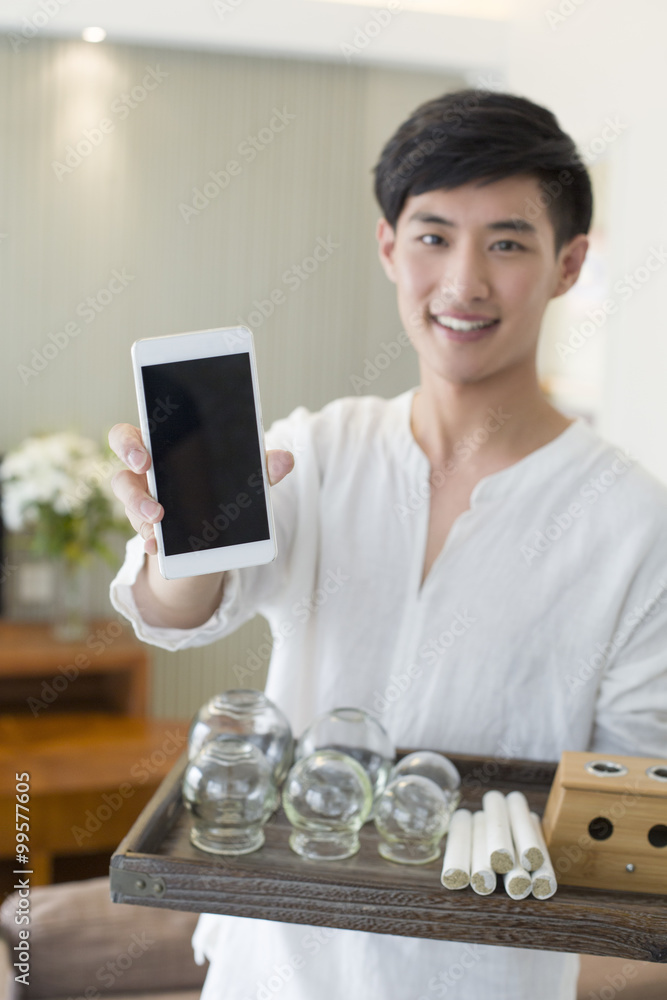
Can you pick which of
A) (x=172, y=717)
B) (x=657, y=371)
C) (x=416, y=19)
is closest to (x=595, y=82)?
(x=657, y=371)

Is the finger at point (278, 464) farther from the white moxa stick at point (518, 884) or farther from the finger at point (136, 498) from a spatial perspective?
the white moxa stick at point (518, 884)

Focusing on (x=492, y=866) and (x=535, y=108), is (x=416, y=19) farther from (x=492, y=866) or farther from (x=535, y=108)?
(x=492, y=866)

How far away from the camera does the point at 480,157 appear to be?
1028 mm

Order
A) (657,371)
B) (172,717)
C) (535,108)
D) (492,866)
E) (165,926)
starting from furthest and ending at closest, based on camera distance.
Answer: (172,717)
(657,371)
(165,926)
(535,108)
(492,866)

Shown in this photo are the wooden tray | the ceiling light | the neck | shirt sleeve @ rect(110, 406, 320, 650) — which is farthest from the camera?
the ceiling light

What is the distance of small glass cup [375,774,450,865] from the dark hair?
2.06 ft

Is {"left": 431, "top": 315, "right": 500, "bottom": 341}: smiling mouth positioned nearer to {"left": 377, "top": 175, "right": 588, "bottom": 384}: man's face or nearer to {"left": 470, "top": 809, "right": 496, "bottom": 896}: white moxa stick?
{"left": 377, "top": 175, "right": 588, "bottom": 384}: man's face

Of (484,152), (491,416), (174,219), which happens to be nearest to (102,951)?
(491,416)

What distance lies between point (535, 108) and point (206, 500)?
23.7 inches

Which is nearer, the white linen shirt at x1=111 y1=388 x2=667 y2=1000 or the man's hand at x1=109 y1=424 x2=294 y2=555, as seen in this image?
the man's hand at x1=109 y1=424 x2=294 y2=555

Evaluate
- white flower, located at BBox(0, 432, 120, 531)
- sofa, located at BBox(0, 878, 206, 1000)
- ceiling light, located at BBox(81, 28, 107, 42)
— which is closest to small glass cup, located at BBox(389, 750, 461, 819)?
sofa, located at BBox(0, 878, 206, 1000)

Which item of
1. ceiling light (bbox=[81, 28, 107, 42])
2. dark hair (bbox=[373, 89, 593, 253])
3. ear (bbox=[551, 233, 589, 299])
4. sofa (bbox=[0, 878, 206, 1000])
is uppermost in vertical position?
ceiling light (bbox=[81, 28, 107, 42])

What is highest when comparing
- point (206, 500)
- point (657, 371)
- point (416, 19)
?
point (416, 19)

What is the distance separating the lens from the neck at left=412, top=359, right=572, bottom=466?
1.13 m
